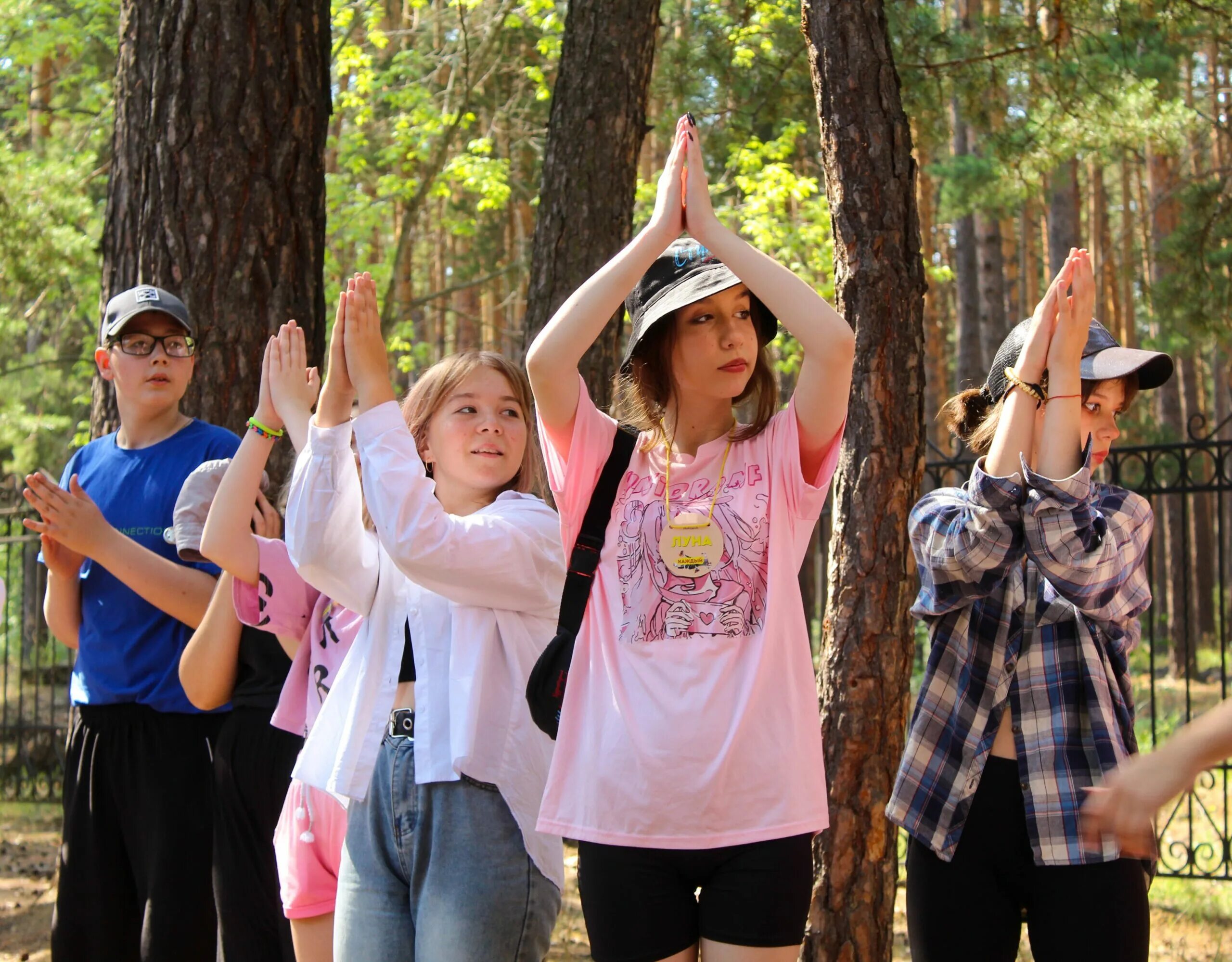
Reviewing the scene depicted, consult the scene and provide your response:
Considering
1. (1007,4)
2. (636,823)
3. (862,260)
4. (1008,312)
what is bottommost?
(636,823)

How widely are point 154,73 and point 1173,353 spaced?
17378 millimetres

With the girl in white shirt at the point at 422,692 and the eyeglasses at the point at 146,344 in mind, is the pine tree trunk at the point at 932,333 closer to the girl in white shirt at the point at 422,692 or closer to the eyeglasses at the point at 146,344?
the eyeglasses at the point at 146,344

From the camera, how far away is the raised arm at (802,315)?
227 cm

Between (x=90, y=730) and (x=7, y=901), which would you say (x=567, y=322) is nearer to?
(x=90, y=730)

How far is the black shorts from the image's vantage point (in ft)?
7.13

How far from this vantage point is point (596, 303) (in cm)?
233

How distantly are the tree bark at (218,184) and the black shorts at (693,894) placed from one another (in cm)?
241

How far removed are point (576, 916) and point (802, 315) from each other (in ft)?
15.3

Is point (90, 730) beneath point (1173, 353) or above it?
beneath

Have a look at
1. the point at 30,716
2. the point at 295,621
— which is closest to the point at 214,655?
the point at 295,621

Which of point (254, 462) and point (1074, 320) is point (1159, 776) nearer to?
point (1074, 320)

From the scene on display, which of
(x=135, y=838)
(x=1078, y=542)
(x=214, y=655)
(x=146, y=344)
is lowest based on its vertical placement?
(x=135, y=838)

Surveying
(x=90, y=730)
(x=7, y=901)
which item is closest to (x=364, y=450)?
(x=90, y=730)

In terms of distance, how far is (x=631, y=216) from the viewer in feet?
19.8
